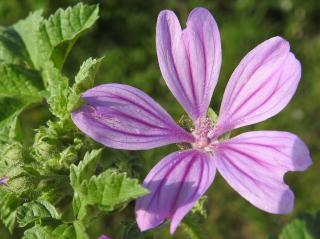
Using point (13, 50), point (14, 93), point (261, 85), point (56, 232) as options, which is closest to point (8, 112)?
point (14, 93)

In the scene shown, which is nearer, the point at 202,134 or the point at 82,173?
the point at 82,173

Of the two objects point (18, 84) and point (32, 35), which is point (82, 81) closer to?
point (18, 84)

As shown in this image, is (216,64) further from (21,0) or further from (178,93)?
(21,0)

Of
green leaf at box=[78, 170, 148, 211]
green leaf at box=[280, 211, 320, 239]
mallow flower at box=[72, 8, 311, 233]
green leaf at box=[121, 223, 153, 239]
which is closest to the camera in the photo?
green leaf at box=[78, 170, 148, 211]

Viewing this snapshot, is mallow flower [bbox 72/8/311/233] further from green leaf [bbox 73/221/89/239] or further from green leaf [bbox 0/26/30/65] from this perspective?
green leaf [bbox 0/26/30/65]

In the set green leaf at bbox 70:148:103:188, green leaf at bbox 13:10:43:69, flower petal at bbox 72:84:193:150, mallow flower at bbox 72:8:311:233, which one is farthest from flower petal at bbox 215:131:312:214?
green leaf at bbox 13:10:43:69

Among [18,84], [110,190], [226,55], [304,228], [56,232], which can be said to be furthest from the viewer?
[226,55]

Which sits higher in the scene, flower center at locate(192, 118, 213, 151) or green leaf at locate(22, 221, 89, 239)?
green leaf at locate(22, 221, 89, 239)
